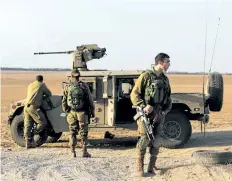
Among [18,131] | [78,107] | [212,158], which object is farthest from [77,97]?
[18,131]

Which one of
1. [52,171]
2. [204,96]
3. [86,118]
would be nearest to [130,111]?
[204,96]

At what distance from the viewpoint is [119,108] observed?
11867 mm

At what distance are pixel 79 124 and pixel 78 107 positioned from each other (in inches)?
12.6

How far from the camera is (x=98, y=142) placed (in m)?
12.5

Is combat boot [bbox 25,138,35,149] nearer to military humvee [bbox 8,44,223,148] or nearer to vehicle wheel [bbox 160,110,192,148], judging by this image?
military humvee [bbox 8,44,223,148]

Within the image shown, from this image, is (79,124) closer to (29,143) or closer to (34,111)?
(34,111)

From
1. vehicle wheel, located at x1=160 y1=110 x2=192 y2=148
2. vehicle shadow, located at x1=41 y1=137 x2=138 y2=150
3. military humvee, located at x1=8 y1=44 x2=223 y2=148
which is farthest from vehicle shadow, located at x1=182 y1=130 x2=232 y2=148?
vehicle shadow, located at x1=41 y1=137 x2=138 y2=150

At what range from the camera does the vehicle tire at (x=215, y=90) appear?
38.7ft

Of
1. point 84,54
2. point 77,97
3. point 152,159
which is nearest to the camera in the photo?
point 152,159

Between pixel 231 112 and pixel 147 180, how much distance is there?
13.9 meters

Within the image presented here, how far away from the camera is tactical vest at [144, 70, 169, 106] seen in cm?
748

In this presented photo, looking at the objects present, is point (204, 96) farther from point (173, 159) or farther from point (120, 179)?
point (120, 179)

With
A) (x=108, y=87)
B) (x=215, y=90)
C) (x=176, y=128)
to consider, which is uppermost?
(x=108, y=87)

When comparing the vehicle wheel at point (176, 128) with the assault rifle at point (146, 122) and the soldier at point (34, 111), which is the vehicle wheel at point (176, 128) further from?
the assault rifle at point (146, 122)
